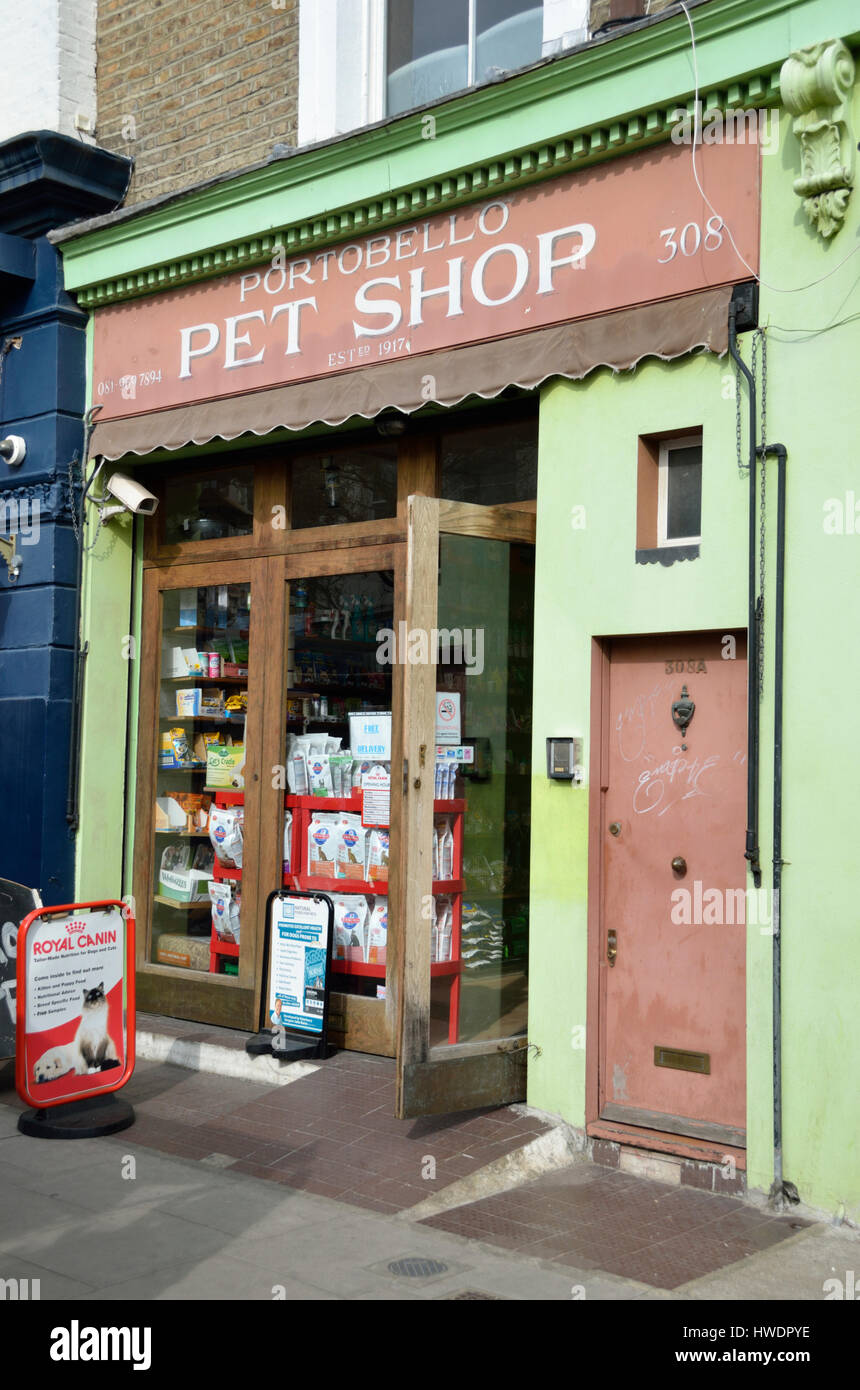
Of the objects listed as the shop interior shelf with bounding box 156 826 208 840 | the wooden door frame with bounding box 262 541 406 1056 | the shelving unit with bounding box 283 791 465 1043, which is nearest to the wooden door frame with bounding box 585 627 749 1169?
the shelving unit with bounding box 283 791 465 1043

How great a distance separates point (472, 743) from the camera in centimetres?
698

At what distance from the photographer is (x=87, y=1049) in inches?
276

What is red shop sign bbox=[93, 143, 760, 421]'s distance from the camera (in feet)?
20.3

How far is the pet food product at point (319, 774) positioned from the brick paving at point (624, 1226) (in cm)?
300

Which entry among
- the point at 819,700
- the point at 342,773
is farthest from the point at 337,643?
the point at 819,700

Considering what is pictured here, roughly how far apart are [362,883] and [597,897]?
204cm

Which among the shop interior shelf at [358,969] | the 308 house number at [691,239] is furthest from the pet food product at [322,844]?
the 308 house number at [691,239]

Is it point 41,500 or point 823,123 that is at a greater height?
point 823,123

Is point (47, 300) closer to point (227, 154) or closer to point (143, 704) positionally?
point (227, 154)

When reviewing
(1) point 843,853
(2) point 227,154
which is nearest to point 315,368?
(2) point 227,154

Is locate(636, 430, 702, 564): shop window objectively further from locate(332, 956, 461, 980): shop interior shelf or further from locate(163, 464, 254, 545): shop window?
locate(163, 464, 254, 545): shop window

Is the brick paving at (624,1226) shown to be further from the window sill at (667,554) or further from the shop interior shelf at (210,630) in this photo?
the shop interior shelf at (210,630)

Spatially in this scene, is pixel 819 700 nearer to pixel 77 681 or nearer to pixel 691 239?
pixel 691 239

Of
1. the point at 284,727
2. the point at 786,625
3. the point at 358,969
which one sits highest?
the point at 786,625
